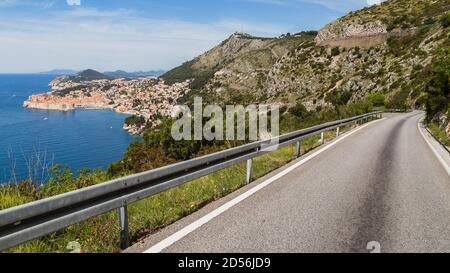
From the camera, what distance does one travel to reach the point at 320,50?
114m

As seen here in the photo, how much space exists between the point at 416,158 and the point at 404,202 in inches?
263

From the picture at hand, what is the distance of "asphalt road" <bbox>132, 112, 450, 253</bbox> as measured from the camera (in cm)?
474

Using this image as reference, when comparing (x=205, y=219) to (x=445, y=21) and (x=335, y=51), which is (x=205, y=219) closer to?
(x=445, y=21)

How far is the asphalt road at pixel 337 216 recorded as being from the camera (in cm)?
474

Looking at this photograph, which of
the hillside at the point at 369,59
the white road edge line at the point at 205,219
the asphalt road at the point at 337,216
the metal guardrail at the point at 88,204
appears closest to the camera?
the metal guardrail at the point at 88,204

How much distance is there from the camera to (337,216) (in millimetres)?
5992

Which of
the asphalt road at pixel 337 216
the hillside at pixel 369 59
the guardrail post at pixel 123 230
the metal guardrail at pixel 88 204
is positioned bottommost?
the asphalt road at pixel 337 216

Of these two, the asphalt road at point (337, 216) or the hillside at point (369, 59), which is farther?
the hillside at point (369, 59)

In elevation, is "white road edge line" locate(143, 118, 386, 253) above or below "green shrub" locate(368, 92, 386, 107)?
below

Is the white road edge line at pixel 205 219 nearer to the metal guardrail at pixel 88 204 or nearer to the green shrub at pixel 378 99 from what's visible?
the metal guardrail at pixel 88 204

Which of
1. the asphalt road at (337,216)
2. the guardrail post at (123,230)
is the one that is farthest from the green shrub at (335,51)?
the guardrail post at (123,230)

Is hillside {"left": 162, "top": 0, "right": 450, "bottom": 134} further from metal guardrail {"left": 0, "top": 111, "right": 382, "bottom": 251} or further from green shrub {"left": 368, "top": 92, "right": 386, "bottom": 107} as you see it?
metal guardrail {"left": 0, "top": 111, "right": 382, "bottom": 251}

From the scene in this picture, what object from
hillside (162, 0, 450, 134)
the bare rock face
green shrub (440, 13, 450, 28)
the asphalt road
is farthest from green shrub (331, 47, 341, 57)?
the asphalt road
